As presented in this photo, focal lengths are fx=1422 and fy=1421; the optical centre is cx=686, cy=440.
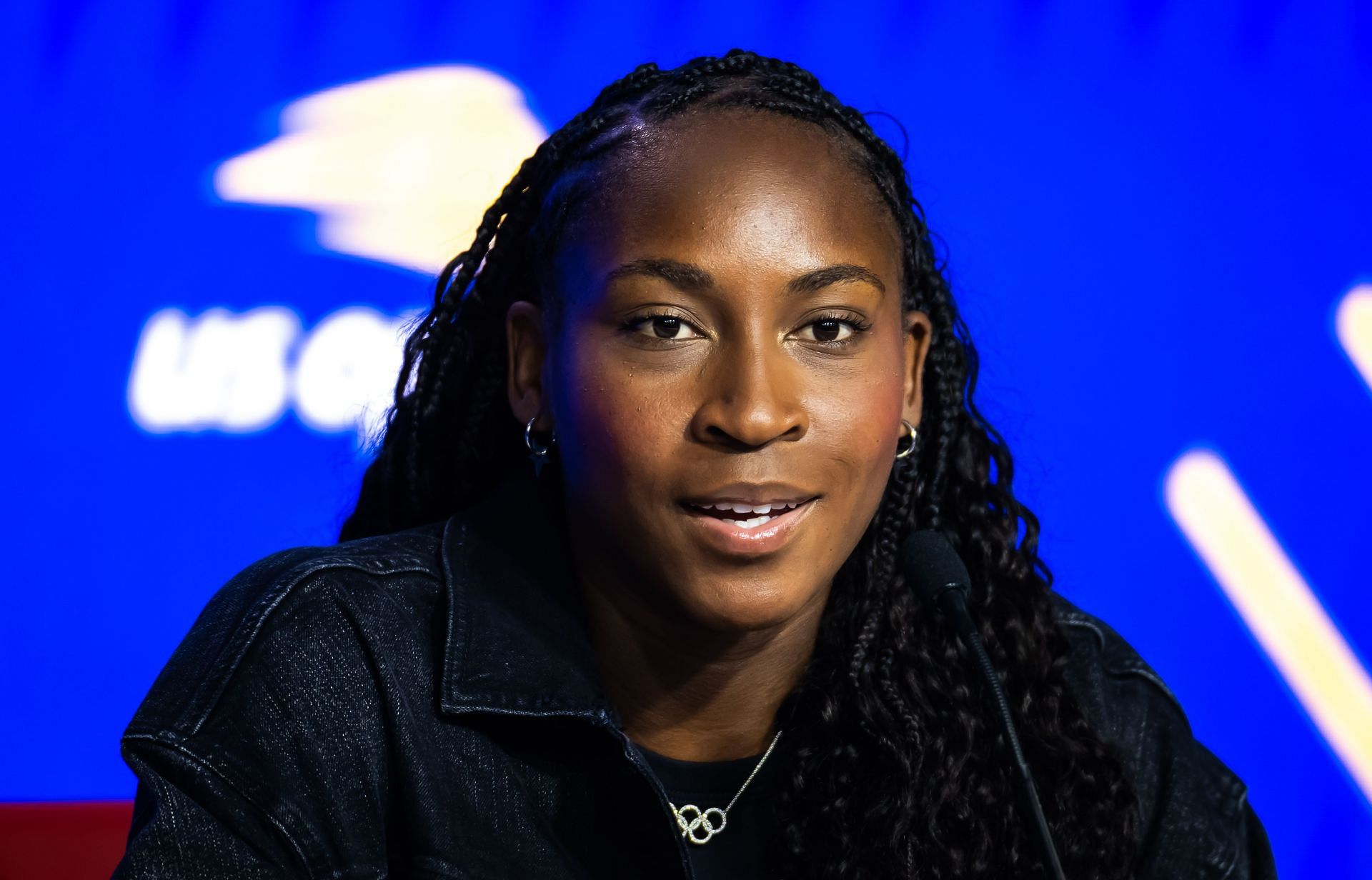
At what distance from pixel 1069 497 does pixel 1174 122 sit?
0.69m

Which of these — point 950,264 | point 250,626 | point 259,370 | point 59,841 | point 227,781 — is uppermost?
point 950,264

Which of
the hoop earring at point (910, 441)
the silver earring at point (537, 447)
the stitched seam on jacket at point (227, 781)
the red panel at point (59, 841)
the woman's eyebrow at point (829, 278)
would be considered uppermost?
the woman's eyebrow at point (829, 278)

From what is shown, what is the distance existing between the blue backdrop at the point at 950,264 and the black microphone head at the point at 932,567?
125 centimetres

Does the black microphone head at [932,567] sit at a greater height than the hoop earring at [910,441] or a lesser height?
lesser

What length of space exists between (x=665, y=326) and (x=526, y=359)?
24 centimetres

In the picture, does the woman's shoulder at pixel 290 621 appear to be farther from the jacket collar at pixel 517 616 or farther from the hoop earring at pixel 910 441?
the hoop earring at pixel 910 441

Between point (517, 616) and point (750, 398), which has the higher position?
point (750, 398)

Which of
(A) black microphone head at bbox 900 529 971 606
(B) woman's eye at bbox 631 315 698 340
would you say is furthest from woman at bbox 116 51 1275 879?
(A) black microphone head at bbox 900 529 971 606

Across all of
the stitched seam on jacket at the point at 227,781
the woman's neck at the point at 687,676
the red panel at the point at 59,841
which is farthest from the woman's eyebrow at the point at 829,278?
the red panel at the point at 59,841

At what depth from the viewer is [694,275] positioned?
1.28 meters

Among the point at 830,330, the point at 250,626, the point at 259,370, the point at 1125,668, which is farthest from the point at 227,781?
the point at 259,370

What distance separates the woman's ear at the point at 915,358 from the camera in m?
1.54

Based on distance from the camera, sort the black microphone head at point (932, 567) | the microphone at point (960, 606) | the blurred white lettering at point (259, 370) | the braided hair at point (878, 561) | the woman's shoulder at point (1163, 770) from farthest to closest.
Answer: the blurred white lettering at point (259, 370)
the woman's shoulder at point (1163, 770)
the braided hair at point (878, 561)
the black microphone head at point (932, 567)
the microphone at point (960, 606)

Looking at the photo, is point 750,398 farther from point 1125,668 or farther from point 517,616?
point 1125,668
